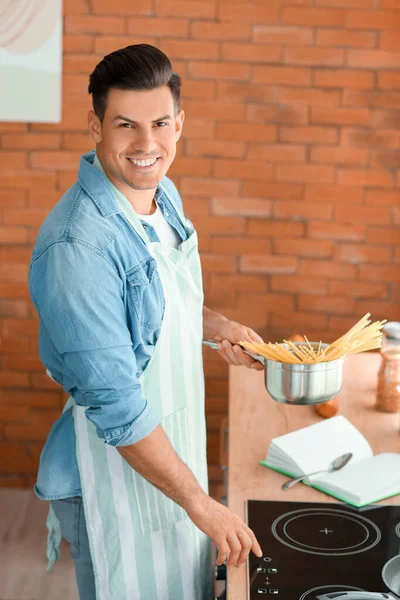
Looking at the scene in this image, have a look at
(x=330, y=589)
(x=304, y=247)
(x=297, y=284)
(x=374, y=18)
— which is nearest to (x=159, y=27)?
(x=374, y=18)

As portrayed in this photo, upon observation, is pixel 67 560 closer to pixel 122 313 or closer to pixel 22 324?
pixel 22 324

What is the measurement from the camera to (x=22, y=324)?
3.28 m

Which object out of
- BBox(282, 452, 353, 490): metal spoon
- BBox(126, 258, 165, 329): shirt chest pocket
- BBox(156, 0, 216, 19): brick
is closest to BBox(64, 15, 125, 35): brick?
BBox(156, 0, 216, 19): brick

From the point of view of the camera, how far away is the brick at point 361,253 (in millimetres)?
3133

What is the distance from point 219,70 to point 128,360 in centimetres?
187

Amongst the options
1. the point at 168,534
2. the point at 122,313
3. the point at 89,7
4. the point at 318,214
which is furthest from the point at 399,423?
the point at 89,7

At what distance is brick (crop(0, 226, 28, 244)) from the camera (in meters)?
3.19

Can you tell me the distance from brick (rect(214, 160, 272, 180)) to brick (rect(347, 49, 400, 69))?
20.6 inches

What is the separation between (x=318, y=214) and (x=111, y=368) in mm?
1879

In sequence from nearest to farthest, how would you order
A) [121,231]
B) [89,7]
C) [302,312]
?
[121,231] < [89,7] < [302,312]

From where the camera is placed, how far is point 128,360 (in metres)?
1.44

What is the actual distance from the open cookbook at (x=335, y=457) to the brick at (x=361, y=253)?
1.27 meters

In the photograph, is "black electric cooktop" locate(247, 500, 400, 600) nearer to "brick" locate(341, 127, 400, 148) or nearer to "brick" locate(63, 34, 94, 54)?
"brick" locate(341, 127, 400, 148)

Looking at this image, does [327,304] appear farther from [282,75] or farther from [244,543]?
[244,543]
